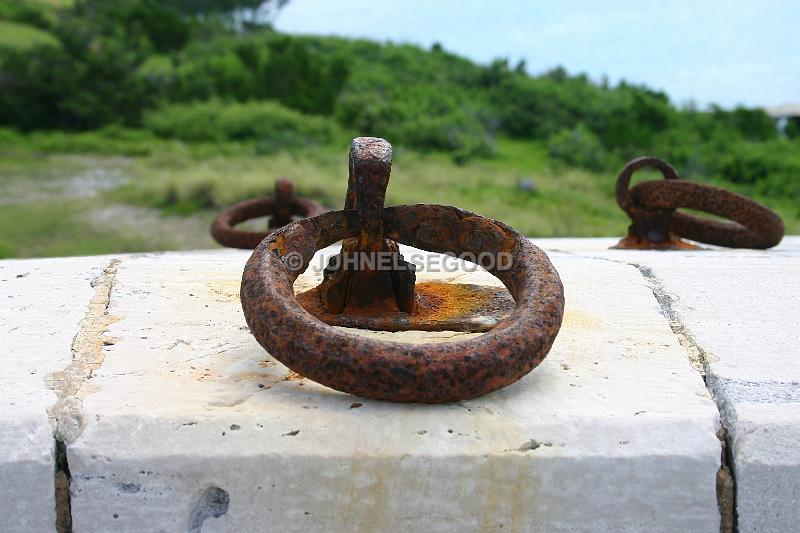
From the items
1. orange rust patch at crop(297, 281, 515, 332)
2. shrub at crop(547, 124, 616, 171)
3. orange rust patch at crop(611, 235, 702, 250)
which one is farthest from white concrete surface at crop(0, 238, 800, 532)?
shrub at crop(547, 124, 616, 171)

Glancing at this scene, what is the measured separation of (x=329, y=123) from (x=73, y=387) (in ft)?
54.9

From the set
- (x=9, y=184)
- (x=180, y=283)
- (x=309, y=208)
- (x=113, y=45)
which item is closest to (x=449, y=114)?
(x=113, y=45)

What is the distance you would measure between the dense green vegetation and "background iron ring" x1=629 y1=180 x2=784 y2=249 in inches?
196

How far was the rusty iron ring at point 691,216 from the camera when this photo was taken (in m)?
3.52

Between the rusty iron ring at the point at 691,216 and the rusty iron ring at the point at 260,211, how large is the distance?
1472 mm

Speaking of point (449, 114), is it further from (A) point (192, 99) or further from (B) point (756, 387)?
(B) point (756, 387)

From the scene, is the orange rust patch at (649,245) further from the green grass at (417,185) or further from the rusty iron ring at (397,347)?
the green grass at (417,185)

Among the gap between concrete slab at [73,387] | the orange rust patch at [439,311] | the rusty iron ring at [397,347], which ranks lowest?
the gap between concrete slab at [73,387]

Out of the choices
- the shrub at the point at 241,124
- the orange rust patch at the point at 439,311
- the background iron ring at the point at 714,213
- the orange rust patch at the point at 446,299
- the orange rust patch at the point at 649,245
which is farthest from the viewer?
the shrub at the point at 241,124

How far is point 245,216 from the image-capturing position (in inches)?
162

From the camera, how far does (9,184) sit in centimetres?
1127

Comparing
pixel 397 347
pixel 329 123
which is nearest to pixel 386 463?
pixel 397 347

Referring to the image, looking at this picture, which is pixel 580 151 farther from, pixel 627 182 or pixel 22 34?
pixel 22 34

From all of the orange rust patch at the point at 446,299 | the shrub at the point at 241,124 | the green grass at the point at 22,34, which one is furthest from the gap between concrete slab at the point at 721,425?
the green grass at the point at 22,34
